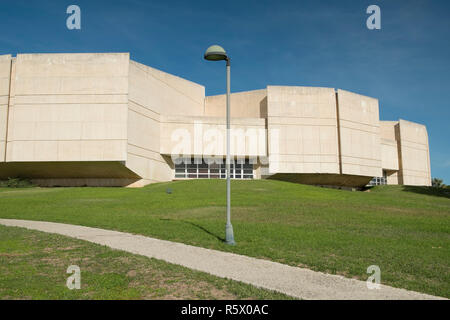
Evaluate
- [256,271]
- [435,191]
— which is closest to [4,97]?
[256,271]

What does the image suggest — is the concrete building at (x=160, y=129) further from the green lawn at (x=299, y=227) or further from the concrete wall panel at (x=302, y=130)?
the green lawn at (x=299, y=227)

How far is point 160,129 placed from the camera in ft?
145

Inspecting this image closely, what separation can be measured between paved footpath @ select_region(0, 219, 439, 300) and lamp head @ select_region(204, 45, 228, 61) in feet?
19.3

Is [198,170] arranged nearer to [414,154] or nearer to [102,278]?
[414,154]

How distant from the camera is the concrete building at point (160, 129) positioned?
122 ft

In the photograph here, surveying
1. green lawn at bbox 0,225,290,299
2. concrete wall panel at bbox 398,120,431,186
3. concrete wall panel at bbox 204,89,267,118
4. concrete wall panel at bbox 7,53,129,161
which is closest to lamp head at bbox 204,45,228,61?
green lawn at bbox 0,225,290,299

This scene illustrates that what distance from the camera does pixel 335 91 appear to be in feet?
157

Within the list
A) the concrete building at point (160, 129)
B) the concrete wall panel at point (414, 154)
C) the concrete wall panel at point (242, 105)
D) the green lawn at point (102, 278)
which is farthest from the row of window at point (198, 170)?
the green lawn at point (102, 278)

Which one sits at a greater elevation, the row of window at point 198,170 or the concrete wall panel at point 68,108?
the concrete wall panel at point 68,108

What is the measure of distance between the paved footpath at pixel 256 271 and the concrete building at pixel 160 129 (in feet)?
89.6

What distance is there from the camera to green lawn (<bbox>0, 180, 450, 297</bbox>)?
897 centimetres

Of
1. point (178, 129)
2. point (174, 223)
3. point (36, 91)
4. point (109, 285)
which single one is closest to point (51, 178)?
point (36, 91)

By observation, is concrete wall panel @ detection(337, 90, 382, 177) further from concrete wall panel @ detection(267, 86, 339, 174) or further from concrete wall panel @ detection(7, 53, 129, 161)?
concrete wall panel @ detection(7, 53, 129, 161)

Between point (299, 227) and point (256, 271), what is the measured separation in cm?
724
